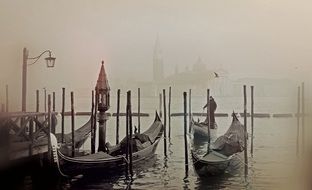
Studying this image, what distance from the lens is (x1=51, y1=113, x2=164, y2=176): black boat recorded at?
2148 millimetres

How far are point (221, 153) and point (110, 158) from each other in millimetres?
526

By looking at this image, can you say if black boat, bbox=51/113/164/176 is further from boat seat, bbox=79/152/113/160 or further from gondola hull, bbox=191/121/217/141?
gondola hull, bbox=191/121/217/141

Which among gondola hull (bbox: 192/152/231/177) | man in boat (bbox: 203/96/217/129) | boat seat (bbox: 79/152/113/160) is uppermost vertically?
man in boat (bbox: 203/96/217/129)

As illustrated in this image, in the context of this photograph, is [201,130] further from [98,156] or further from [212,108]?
[98,156]

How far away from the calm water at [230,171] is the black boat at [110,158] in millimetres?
38

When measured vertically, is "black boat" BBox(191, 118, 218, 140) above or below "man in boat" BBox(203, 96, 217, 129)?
below

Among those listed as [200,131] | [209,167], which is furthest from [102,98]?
[209,167]

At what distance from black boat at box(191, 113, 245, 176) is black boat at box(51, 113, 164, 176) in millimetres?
216

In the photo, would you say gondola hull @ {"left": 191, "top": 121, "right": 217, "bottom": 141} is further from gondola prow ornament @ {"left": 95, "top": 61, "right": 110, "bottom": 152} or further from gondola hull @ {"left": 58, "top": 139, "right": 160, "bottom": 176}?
gondola prow ornament @ {"left": 95, "top": 61, "right": 110, "bottom": 152}

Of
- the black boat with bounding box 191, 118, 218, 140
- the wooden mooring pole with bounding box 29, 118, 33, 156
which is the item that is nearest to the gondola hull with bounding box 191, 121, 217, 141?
the black boat with bounding box 191, 118, 218, 140

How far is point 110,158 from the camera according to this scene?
2174 mm

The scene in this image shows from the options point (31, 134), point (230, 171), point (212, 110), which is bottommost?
point (230, 171)

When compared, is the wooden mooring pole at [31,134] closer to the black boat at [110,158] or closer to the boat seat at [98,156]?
the black boat at [110,158]

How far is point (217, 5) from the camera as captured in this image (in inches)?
85.0
